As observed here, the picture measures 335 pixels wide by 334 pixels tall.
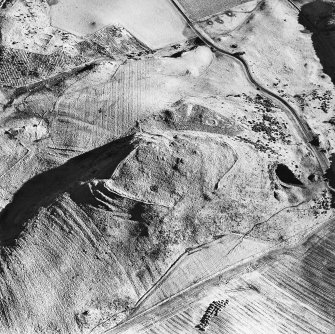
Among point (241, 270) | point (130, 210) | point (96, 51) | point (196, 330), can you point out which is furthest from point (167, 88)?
point (196, 330)

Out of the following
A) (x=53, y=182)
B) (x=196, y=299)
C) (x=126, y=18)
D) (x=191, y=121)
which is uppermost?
(x=126, y=18)

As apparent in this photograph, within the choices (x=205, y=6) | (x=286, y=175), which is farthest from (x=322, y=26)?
(x=286, y=175)

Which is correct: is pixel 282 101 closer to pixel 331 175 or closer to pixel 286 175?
pixel 331 175

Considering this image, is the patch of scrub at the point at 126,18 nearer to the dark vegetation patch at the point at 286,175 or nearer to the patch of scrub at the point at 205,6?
the patch of scrub at the point at 205,6

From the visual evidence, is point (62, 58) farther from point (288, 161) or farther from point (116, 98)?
point (288, 161)

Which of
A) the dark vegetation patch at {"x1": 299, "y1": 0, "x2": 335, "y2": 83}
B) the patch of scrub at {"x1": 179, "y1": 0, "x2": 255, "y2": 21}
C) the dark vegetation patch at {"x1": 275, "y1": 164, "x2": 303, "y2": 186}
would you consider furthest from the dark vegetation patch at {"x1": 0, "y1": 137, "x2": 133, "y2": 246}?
the dark vegetation patch at {"x1": 299, "y1": 0, "x2": 335, "y2": 83}

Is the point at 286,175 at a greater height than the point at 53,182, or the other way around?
the point at 286,175
